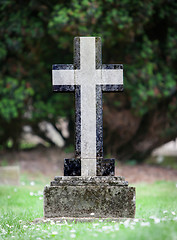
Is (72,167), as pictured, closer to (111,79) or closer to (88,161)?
(88,161)

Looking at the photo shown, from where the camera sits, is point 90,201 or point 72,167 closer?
point 90,201

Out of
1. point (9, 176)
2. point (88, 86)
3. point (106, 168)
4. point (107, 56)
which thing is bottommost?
point (106, 168)

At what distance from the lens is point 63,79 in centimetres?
449

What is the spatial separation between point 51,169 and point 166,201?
458 cm

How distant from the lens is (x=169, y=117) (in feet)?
33.9

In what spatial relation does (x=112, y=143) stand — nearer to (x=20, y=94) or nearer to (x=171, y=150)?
(x=20, y=94)

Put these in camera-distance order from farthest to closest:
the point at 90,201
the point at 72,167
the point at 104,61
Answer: the point at 104,61, the point at 72,167, the point at 90,201

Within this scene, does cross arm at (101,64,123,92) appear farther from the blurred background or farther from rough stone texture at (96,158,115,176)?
the blurred background

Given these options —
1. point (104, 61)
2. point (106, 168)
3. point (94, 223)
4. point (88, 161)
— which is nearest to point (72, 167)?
point (88, 161)

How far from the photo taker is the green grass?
284cm

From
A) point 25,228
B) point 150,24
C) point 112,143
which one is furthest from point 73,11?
A: point 25,228

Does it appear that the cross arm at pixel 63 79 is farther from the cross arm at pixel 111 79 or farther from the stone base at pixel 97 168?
the stone base at pixel 97 168

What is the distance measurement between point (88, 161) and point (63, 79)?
111 cm

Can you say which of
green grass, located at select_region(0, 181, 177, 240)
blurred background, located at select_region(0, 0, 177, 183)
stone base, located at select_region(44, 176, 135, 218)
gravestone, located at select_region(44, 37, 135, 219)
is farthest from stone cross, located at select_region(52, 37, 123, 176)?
blurred background, located at select_region(0, 0, 177, 183)
